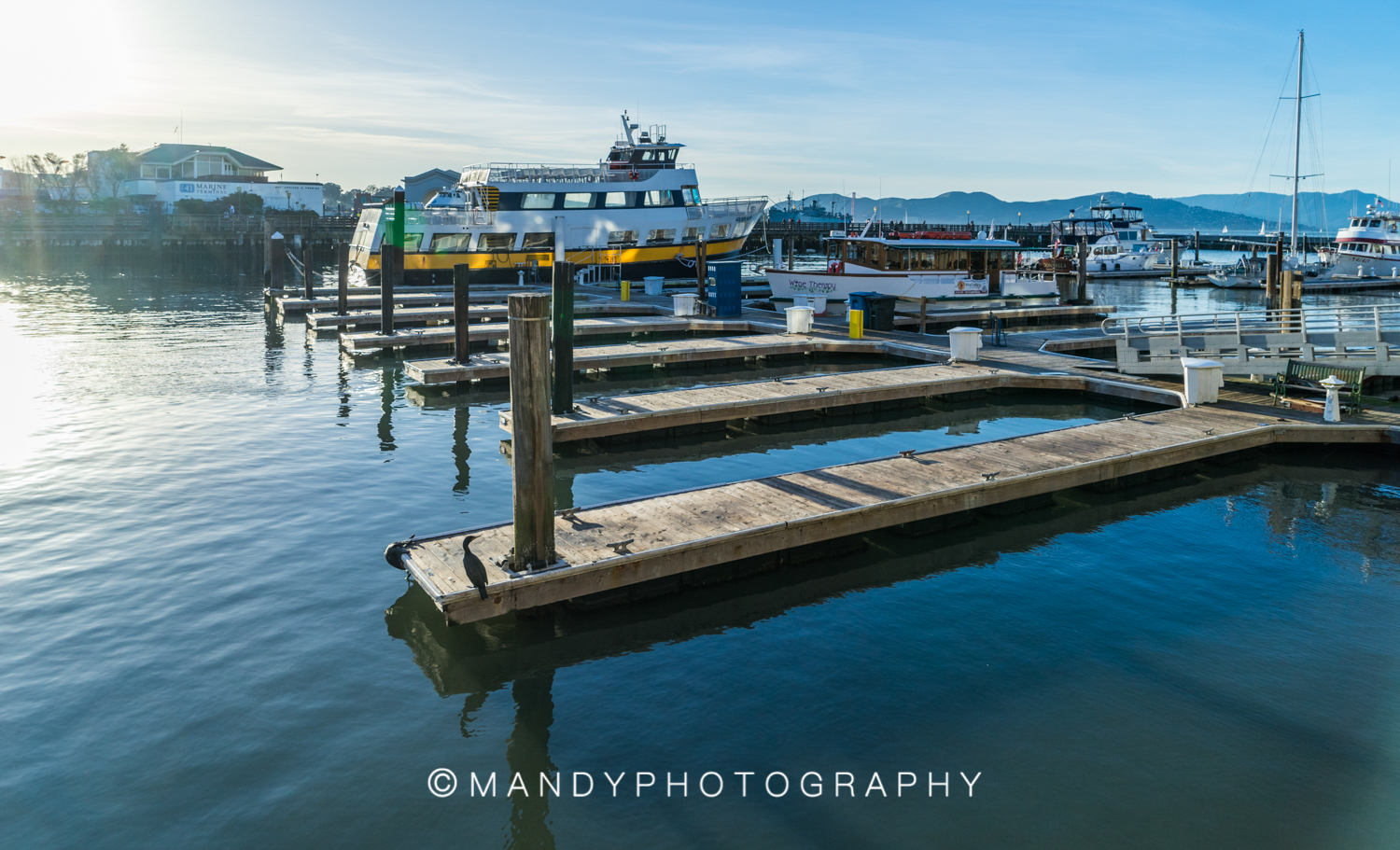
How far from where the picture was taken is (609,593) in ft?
27.6

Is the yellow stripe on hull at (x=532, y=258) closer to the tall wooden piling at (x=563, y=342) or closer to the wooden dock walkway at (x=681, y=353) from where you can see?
the wooden dock walkway at (x=681, y=353)

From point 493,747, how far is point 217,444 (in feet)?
31.4

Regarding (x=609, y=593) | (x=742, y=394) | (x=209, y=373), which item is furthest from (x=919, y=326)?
(x=609, y=593)

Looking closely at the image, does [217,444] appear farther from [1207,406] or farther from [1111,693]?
[1207,406]

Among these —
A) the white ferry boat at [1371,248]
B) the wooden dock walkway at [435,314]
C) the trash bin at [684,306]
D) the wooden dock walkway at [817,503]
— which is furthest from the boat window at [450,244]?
the white ferry boat at [1371,248]

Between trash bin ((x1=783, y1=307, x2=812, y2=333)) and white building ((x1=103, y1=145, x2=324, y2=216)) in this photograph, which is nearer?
trash bin ((x1=783, y1=307, x2=812, y2=333))

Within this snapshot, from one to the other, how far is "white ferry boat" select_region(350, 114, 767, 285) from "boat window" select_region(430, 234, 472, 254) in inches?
1.5

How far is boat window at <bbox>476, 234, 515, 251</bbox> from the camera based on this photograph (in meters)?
38.6

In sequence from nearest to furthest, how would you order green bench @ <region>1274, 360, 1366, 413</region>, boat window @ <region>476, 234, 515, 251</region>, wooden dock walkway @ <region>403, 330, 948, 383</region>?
green bench @ <region>1274, 360, 1366, 413</region> < wooden dock walkway @ <region>403, 330, 948, 383</region> < boat window @ <region>476, 234, 515, 251</region>

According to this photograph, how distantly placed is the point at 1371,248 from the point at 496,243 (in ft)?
157

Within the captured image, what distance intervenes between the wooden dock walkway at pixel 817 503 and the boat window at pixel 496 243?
29.6 m

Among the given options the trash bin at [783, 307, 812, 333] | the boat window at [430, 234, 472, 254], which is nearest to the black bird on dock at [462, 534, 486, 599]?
the trash bin at [783, 307, 812, 333]

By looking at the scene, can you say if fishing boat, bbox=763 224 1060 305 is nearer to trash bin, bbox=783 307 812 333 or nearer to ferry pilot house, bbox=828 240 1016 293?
ferry pilot house, bbox=828 240 1016 293

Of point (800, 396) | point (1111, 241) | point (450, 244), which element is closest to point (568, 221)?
point (450, 244)
